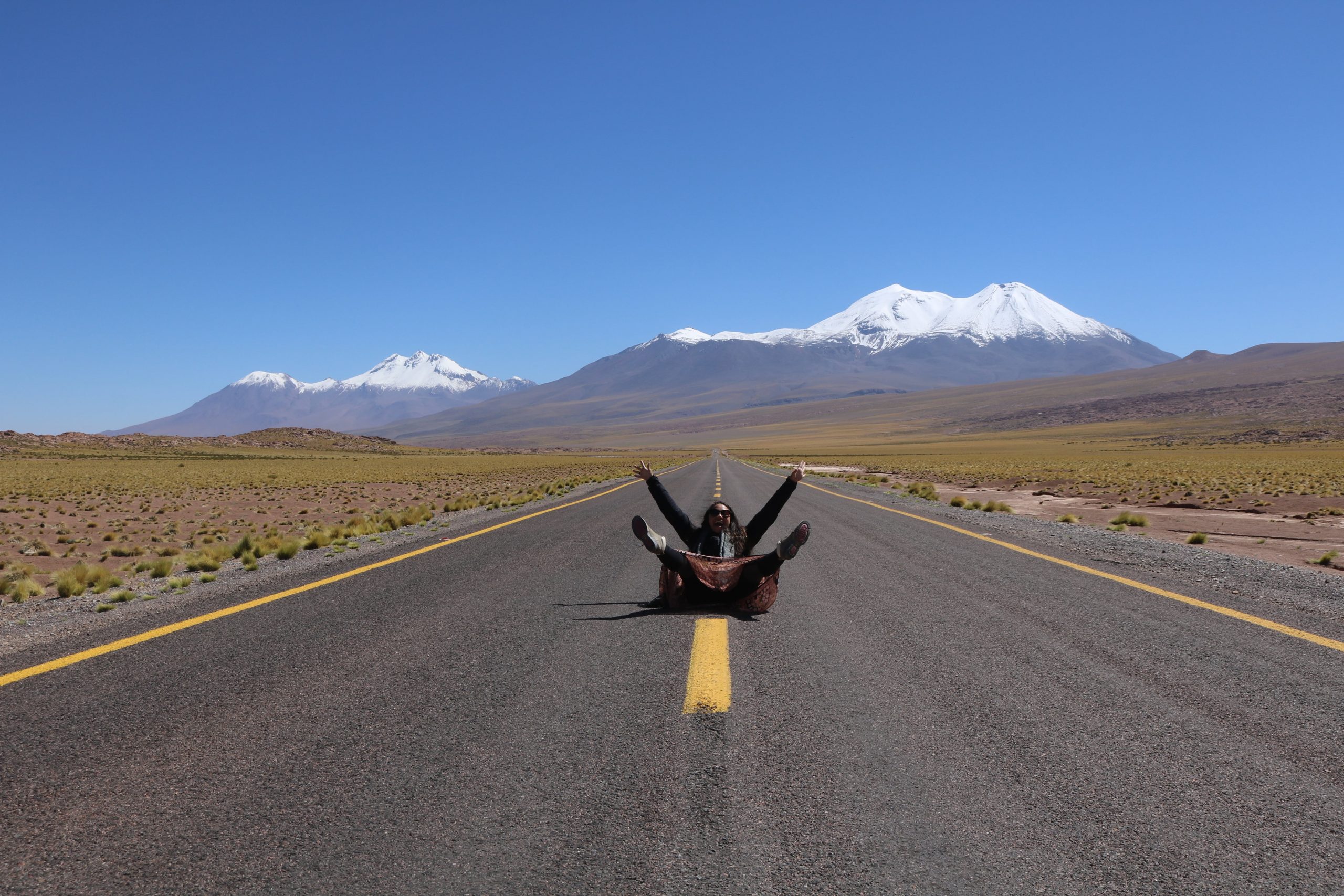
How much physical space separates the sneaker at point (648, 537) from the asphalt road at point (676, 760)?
65 centimetres

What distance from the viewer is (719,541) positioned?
7422mm

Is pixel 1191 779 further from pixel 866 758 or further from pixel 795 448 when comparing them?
pixel 795 448

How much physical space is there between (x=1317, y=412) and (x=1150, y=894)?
192 m

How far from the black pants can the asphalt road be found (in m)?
0.48

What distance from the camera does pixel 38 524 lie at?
19.9 metres

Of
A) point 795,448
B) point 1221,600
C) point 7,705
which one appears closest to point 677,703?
point 7,705

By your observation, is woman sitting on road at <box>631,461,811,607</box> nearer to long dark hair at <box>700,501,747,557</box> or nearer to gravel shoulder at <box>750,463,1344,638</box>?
long dark hair at <box>700,501,747,557</box>

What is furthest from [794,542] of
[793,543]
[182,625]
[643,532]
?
[182,625]

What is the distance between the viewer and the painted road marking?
414 cm

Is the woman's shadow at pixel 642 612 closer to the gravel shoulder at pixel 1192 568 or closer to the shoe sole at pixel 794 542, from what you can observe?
the shoe sole at pixel 794 542

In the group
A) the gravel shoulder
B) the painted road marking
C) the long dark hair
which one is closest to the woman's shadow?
the painted road marking

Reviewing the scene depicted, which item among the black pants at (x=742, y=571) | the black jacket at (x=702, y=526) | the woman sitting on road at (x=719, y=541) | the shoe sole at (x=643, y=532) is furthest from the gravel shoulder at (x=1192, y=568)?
the shoe sole at (x=643, y=532)

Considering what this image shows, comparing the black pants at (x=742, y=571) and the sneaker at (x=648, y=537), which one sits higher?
the sneaker at (x=648, y=537)

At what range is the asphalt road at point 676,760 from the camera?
2561mm
